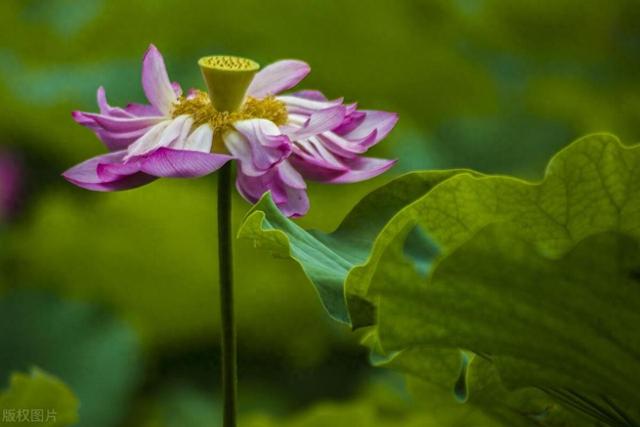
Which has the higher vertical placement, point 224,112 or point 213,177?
point 224,112

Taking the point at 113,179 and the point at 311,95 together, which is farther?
the point at 311,95

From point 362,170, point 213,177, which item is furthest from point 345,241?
point 213,177

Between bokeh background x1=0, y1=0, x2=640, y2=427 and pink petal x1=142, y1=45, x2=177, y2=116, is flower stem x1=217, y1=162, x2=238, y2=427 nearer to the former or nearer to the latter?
pink petal x1=142, y1=45, x2=177, y2=116

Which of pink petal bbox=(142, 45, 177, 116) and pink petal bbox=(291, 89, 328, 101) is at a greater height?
pink petal bbox=(142, 45, 177, 116)

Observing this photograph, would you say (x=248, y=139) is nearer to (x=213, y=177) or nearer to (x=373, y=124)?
(x=373, y=124)

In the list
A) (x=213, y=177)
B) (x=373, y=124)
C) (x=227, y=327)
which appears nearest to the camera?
(x=227, y=327)

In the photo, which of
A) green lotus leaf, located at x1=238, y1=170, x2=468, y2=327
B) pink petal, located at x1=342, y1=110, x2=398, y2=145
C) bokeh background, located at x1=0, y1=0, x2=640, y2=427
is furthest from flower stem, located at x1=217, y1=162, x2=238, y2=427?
bokeh background, located at x1=0, y1=0, x2=640, y2=427

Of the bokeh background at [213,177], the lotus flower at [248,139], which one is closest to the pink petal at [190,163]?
the lotus flower at [248,139]
